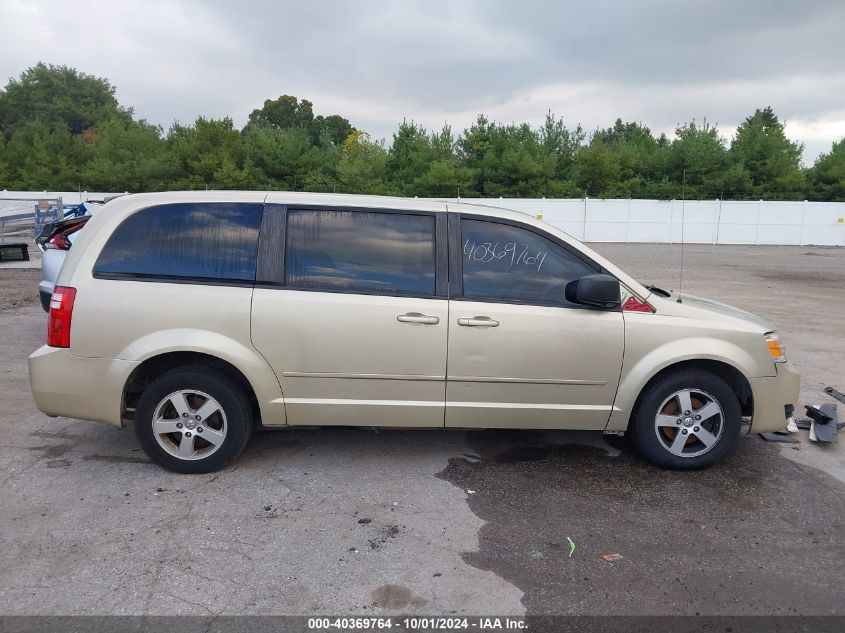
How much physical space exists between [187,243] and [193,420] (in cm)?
118

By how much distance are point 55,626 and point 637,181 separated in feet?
152

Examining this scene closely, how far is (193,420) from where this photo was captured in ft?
14.0

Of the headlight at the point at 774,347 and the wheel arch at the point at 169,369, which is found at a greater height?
the headlight at the point at 774,347

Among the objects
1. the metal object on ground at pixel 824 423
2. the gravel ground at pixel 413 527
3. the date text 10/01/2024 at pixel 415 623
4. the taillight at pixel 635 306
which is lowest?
the date text 10/01/2024 at pixel 415 623

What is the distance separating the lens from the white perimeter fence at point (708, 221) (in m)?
36.1

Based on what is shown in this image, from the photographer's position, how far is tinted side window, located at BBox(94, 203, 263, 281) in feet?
13.9

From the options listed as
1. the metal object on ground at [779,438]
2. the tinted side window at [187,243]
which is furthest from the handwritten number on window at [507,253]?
the metal object on ground at [779,438]

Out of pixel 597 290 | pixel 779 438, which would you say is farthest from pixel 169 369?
pixel 779 438

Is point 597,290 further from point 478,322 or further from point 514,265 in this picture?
point 478,322

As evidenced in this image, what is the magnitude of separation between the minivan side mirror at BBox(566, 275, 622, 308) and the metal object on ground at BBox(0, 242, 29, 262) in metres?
18.1

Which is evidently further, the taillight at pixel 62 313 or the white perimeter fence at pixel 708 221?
the white perimeter fence at pixel 708 221

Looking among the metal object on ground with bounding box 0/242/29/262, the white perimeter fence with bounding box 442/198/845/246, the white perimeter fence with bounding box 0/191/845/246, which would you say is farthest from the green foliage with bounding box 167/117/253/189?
the metal object on ground with bounding box 0/242/29/262

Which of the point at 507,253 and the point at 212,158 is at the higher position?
the point at 212,158

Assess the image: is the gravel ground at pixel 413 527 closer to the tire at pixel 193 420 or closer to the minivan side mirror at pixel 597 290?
the tire at pixel 193 420
